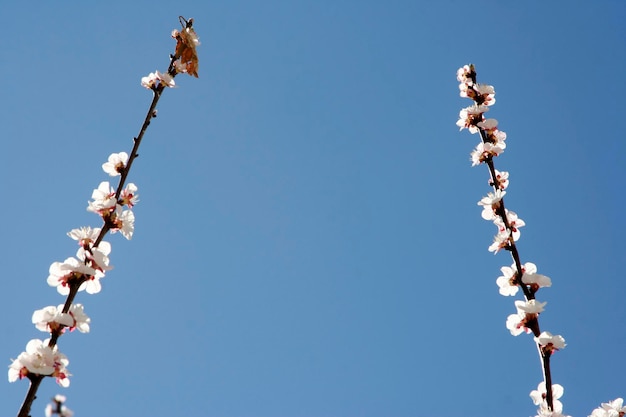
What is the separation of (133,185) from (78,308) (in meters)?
1.04

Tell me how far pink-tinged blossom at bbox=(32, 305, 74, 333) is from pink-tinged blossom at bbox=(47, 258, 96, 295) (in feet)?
0.83

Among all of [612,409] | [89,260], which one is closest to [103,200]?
[89,260]

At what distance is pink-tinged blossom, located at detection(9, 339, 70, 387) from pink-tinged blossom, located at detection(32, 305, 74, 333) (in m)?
0.11

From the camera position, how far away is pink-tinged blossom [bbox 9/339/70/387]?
2953 millimetres

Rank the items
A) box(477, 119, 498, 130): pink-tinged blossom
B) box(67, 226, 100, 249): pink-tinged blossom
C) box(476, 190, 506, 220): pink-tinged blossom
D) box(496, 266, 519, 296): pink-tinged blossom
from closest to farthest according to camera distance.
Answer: box(67, 226, 100, 249): pink-tinged blossom → box(496, 266, 519, 296): pink-tinged blossom → box(476, 190, 506, 220): pink-tinged blossom → box(477, 119, 498, 130): pink-tinged blossom

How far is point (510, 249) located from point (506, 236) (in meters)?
0.13

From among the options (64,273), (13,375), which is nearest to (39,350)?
(13,375)

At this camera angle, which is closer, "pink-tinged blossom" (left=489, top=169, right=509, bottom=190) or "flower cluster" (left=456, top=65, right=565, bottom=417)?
"flower cluster" (left=456, top=65, right=565, bottom=417)

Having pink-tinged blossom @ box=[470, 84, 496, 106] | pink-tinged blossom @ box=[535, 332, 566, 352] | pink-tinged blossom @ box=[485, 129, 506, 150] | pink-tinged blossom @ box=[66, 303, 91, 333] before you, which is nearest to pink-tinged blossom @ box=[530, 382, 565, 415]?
pink-tinged blossom @ box=[535, 332, 566, 352]

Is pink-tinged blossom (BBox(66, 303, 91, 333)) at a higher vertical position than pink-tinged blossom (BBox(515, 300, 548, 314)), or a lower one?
lower

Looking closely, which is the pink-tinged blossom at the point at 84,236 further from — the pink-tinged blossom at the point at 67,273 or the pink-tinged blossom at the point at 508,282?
the pink-tinged blossom at the point at 508,282

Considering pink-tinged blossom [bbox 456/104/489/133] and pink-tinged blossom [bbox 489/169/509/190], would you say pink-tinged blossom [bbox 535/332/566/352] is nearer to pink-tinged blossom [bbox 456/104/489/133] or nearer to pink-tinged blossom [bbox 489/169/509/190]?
pink-tinged blossom [bbox 489/169/509/190]

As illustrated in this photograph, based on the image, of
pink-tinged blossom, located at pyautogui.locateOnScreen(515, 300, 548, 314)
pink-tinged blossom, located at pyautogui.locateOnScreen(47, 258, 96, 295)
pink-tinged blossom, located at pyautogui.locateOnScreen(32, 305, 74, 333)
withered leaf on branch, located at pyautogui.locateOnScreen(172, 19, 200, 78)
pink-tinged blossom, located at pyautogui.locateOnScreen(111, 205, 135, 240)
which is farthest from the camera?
withered leaf on branch, located at pyautogui.locateOnScreen(172, 19, 200, 78)

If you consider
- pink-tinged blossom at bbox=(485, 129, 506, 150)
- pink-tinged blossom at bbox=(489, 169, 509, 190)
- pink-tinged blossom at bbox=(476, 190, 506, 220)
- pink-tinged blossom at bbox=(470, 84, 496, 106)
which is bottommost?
pink-tinged blossom at bbox=(476, 190, 506, 220)
